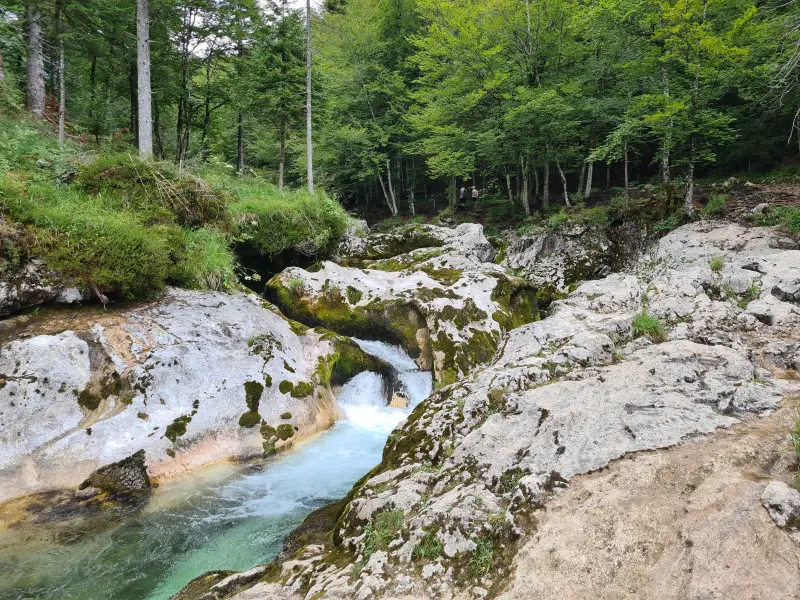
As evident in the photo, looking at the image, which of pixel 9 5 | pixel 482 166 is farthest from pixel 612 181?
pixel 9 5

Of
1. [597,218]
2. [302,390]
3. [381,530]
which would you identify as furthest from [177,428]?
[597,218]

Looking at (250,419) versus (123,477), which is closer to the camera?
(123,477)

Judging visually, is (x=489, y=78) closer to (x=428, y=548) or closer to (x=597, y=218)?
(x=597, y=218)

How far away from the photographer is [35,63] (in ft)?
51.9

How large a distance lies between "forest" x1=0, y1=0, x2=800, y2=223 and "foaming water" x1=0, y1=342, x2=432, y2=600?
46.5ft

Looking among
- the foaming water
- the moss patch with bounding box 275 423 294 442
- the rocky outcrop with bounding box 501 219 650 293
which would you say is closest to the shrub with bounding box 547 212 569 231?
the rocky outcrop with bounding box 501 219 650 293

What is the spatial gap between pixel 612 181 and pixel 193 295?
88.0ft

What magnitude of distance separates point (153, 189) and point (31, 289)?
4.22 m

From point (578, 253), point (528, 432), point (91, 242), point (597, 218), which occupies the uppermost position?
point (597, 218)

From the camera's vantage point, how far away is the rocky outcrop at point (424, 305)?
11.0 metres

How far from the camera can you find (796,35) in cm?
1241

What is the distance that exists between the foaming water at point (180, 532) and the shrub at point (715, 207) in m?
14.9

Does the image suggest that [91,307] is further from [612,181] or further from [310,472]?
[612,181]

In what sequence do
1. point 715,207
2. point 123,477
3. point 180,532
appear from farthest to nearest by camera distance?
point 715,207
point 123,477
point 180,532
